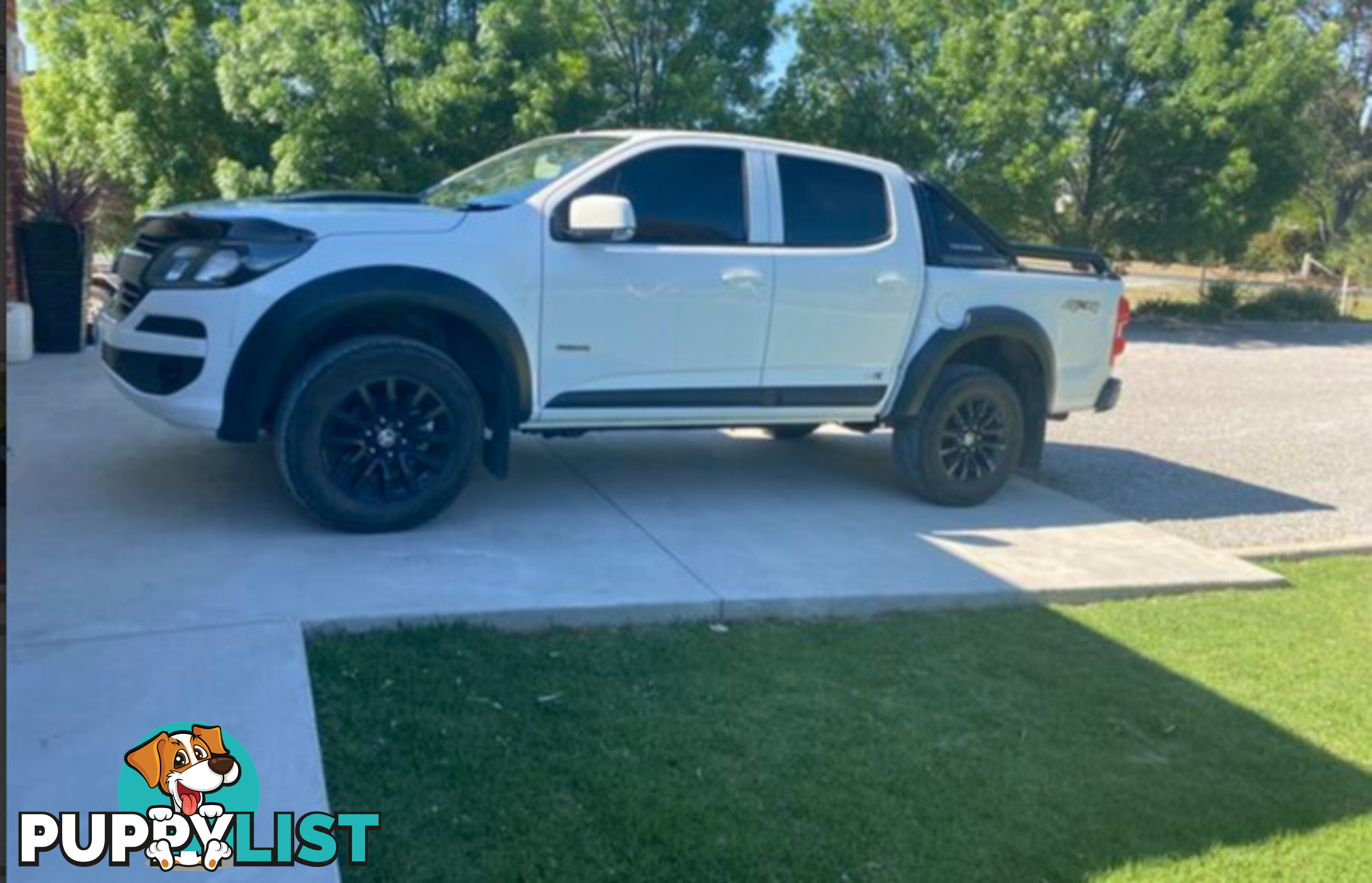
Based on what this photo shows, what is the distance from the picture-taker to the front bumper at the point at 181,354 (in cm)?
517

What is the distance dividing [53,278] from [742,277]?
6555mm

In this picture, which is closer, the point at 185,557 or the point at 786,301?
the point at 185,557

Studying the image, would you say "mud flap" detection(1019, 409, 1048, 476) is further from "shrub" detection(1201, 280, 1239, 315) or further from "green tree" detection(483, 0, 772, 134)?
"shrub" detection(1201, 280, 1239, 315)

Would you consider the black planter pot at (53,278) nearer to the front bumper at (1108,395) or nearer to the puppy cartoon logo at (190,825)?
the puppy cartoon logo at (190,825)

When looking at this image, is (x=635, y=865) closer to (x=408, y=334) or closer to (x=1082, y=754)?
(x=1082, y=754)

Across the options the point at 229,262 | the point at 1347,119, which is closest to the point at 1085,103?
the point at 229,262

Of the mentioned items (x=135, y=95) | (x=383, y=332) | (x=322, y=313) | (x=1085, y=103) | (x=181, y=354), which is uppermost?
(x=1085, y=103)

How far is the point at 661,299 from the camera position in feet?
20.0

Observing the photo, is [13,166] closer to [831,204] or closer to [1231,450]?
[831,204]

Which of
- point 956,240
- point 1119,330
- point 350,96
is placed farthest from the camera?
point 350,96

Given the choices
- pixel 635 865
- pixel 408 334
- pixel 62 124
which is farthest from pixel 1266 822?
pixel 62 124

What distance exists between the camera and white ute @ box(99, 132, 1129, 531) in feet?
17.4

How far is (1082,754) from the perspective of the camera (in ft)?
13.4

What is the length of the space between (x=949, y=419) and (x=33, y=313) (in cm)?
753
